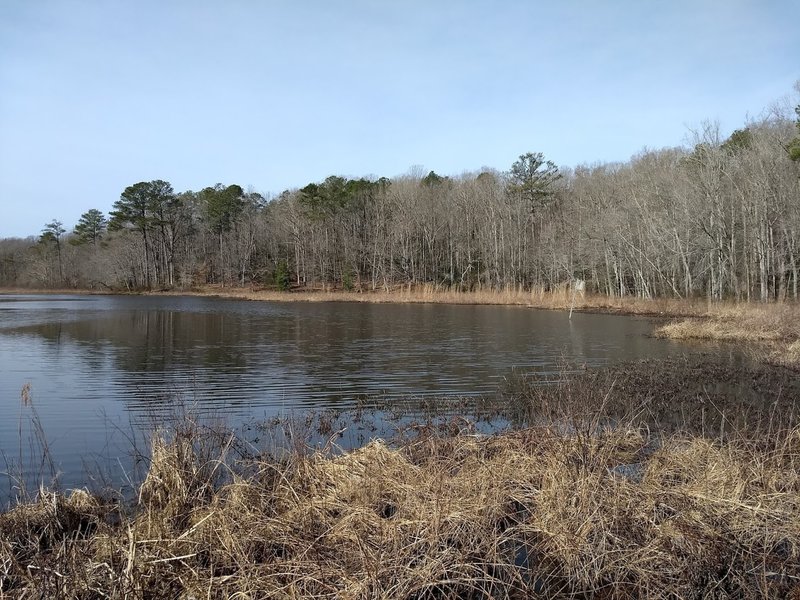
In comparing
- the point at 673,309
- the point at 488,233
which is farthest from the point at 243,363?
the point at 488,233

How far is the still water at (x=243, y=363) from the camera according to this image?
34.9 ft

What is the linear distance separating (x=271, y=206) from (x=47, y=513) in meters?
85.7

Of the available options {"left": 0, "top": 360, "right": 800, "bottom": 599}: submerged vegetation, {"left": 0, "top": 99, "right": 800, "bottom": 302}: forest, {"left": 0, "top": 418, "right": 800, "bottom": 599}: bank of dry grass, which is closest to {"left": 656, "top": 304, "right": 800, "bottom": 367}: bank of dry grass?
{"left": 0, "top": 99, "right": 800, "bottom": 302}: forest

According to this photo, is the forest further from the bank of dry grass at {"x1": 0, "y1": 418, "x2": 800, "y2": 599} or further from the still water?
the bank of dry grass at {"x1": 0, "y1": 418, "x2": 800, "y2": 599}

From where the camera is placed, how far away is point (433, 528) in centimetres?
448

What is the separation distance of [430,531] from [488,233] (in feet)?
199

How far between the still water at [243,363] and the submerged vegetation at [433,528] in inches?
67.8

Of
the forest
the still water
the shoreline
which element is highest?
the forest

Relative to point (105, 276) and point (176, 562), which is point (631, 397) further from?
point (105, 276)

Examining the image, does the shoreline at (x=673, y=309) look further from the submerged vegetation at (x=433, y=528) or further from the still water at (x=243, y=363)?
the submerged vegetation at (x=433, y=528)

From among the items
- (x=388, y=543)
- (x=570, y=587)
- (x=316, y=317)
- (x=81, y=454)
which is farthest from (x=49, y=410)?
(x=316, y=317)

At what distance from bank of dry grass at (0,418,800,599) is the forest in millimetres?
26166

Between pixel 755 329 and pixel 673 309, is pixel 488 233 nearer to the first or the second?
pixel 673 309

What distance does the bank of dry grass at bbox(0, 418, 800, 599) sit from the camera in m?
3.87
